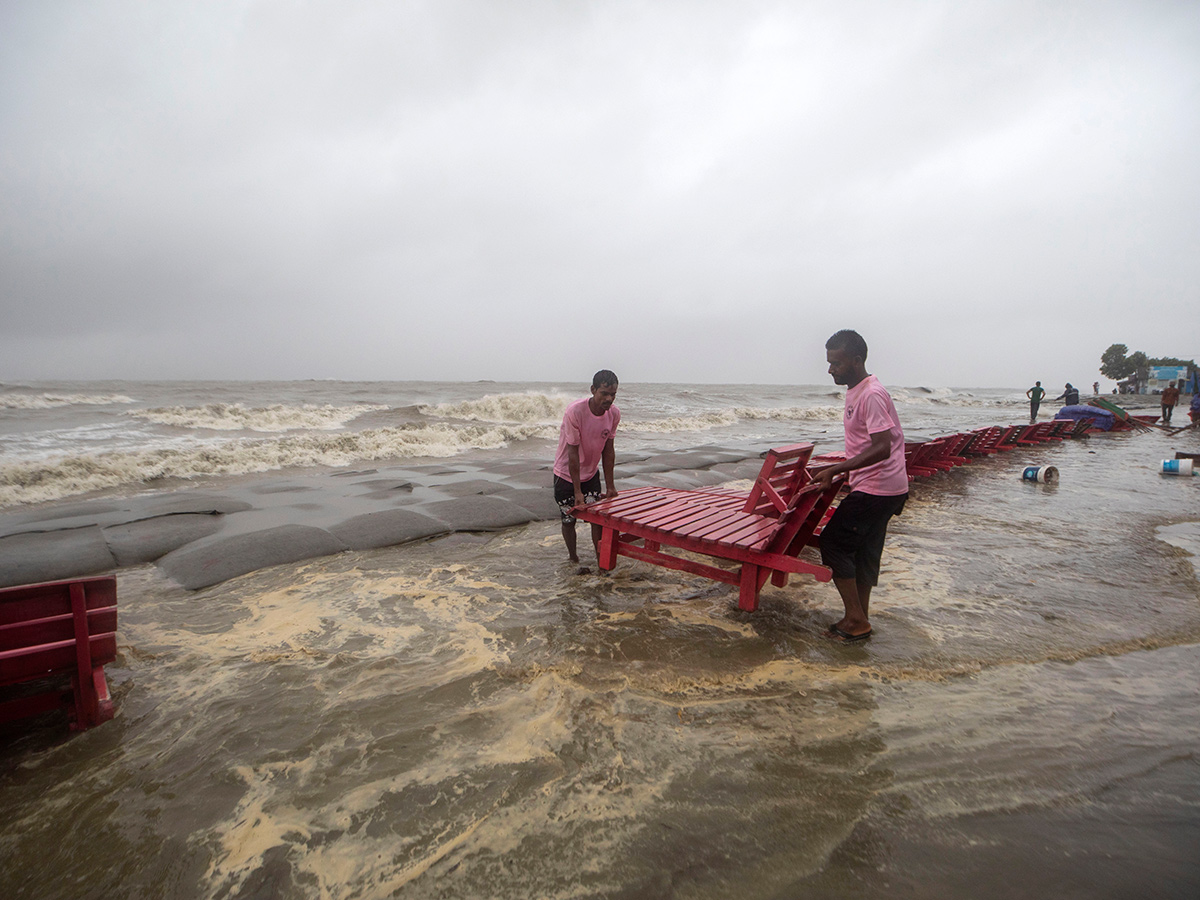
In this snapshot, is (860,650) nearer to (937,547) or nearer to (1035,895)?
(1035,895)

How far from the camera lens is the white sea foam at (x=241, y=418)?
20.0m

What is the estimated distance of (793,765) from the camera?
2.43 metres

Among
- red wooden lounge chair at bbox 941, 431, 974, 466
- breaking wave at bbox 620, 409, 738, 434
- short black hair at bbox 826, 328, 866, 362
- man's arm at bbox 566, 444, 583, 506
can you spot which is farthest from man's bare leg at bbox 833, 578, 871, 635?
breaking wave at bbox 620, 409, 738, 434

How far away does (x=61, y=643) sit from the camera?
2574 millimetres

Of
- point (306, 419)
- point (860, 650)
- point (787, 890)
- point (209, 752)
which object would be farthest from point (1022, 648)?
point (306, 419)

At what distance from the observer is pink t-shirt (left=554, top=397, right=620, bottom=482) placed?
4.85 m

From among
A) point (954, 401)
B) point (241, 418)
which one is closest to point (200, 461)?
point (241, 418)

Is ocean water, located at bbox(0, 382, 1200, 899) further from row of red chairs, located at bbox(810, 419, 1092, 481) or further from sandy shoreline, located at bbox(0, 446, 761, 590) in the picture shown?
row of red chairs, located at bbox(810, 419, 1092, 481)

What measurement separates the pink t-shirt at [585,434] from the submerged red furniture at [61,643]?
308cm

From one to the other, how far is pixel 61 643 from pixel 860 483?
431 centimetres

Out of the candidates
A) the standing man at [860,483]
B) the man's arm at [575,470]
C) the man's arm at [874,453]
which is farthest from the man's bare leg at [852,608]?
the man's arm at [575,470]

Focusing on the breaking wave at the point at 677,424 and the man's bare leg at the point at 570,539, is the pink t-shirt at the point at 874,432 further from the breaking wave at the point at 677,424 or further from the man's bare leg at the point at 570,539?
the breaking wave at the point at 677,424

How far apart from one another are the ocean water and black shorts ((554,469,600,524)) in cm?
59

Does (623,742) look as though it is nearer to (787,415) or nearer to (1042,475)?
(1042,475)
